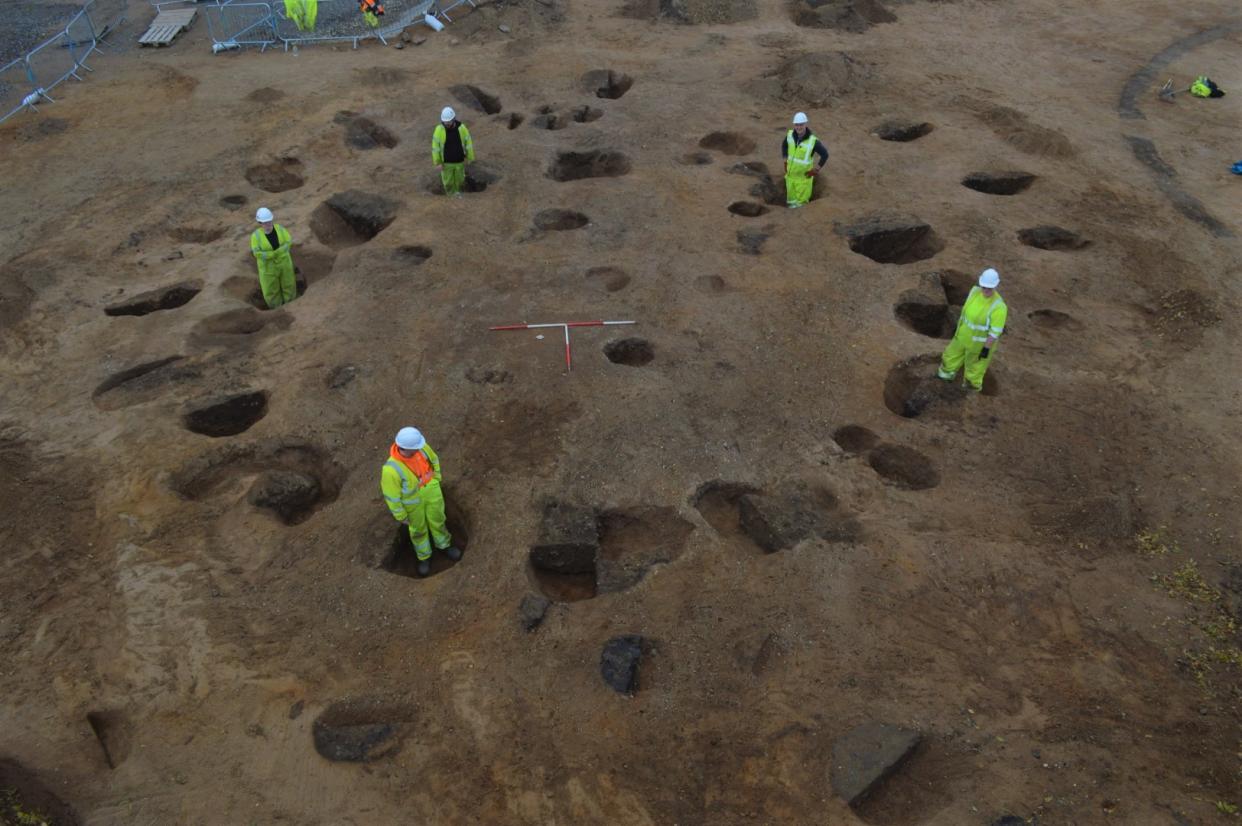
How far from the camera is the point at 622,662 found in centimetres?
815

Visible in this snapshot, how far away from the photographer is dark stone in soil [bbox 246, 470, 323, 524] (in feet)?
32.8

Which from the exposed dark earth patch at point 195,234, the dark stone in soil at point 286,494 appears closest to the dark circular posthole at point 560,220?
the exposed dark earth patch at point 195,234

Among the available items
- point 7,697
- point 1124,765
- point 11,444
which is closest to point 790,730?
point 1124,765

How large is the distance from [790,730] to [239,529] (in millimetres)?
6334

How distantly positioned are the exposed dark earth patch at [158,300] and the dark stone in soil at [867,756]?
37.6 ft

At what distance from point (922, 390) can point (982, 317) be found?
1.24 meters

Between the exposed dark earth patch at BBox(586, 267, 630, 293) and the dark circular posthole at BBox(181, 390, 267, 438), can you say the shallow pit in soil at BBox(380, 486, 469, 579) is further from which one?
the exposed dark earth patch at BBox(586, 267, 630, 293)

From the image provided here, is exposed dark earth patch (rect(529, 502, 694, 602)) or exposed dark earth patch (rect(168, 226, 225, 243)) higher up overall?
exposed dark earth patch (rect(168, 226, 225, 243))

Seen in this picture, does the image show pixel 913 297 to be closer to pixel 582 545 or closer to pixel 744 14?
pixel 582 545

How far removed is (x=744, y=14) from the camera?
22.7 m

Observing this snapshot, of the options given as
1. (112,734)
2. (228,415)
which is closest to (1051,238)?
(228,415)

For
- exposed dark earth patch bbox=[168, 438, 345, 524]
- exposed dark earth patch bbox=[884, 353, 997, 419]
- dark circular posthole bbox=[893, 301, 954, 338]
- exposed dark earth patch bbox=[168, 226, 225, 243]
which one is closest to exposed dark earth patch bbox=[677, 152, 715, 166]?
dark circular posthole bbox=[893, 301, 954, 338]

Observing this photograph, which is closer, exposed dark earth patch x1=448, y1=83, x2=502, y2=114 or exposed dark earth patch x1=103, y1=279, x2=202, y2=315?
exposed dark earth patch x1=103, y1=279, x2=202, y2=315

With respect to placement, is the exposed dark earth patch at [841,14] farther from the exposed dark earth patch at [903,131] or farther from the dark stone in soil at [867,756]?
the dark stone in soil at [867,756]
